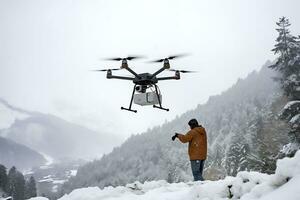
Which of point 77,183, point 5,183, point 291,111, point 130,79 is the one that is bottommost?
point 77,183

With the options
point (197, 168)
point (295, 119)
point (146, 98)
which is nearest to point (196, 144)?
point (197, 168)

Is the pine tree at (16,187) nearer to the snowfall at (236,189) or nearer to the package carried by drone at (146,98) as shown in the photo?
the package carried by drone at (146,98)

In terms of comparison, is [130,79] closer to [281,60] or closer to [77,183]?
[281,60]

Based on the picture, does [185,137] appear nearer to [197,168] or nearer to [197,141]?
[197,141]

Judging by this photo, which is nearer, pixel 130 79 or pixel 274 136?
pixel 130 79

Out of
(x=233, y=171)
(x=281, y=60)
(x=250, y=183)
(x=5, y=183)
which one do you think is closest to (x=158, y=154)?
(x=5, y=183)

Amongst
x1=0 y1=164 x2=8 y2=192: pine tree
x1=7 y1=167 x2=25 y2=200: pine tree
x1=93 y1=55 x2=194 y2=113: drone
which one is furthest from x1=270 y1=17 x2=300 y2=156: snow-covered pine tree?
x1=7 y1=167 x2=25 y2=200: pine tree

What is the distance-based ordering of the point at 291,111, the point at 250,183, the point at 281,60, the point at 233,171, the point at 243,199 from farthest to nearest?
the point at 233,171 < the point at 281,60 < the point at 291,111 < the point at 250,183 < the point at 243,199
